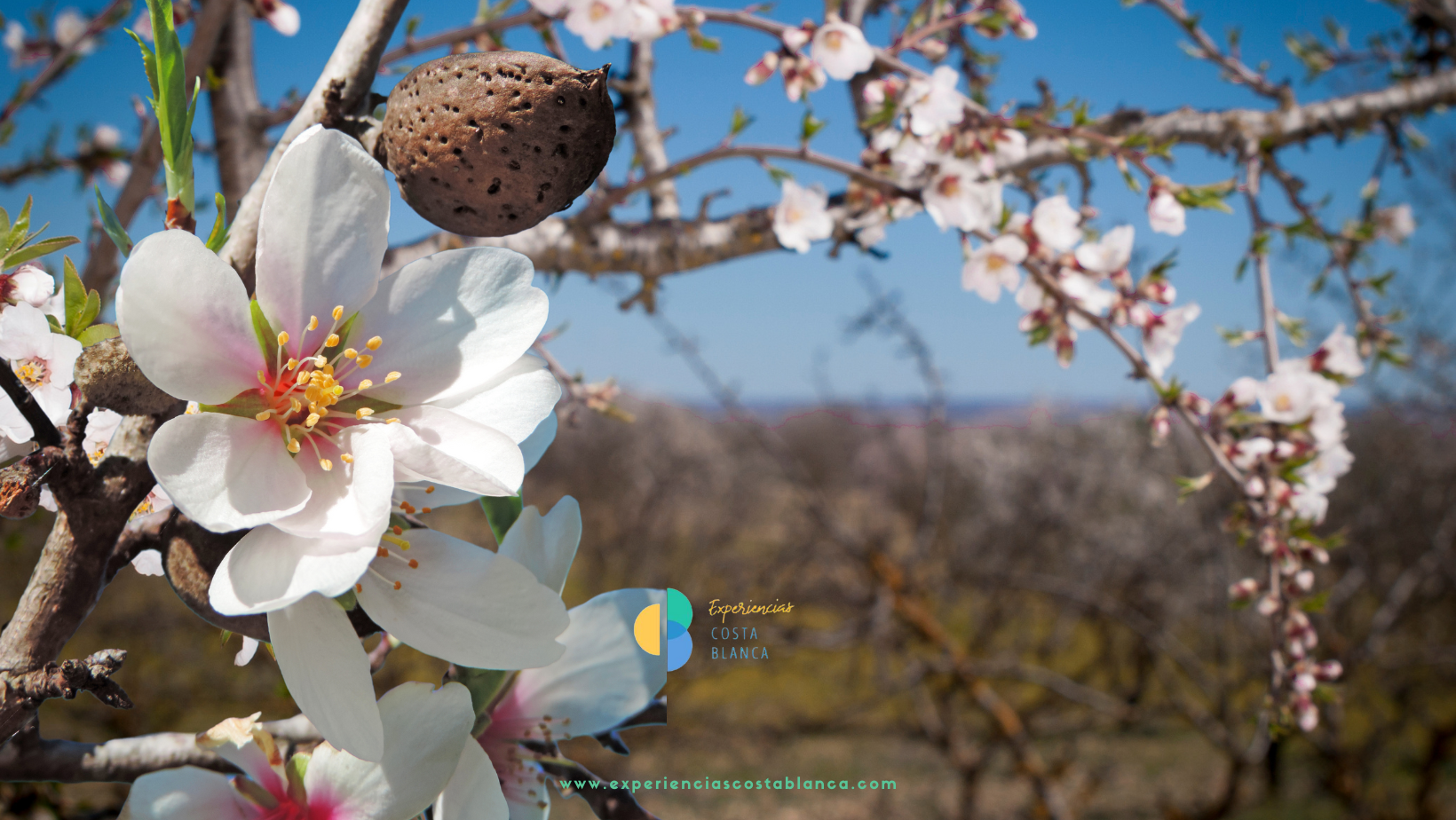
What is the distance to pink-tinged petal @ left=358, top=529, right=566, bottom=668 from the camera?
0.26 m

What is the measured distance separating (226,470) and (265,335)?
0.06m

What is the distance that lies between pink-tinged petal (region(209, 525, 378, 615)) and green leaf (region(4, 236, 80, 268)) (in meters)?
0.15

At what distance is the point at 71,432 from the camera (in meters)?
0.27

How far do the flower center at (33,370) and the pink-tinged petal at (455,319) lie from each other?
0.13 m

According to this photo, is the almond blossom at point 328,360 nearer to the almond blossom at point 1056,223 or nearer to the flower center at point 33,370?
the flower center at point 33,370

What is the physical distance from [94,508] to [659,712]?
247 mm

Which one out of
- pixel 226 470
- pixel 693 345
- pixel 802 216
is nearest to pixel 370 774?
pixel 226 470

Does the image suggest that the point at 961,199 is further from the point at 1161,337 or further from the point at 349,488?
the point at 349,488

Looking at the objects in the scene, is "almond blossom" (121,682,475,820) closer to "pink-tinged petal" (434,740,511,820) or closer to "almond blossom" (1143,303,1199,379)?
"pink-tinged petal" (434,740,511,820)

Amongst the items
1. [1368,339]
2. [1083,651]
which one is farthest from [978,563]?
[1368,339]

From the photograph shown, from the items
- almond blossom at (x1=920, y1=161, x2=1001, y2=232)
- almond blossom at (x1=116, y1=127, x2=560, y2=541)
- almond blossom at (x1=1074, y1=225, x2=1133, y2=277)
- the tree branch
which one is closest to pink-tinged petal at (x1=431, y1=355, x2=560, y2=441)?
almond blossom at (x1=116, y1=127, x2=560, y2=541)

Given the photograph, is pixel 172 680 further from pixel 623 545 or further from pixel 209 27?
pixel 209 27

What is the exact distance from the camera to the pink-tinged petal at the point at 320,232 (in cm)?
24

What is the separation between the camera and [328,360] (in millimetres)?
282
